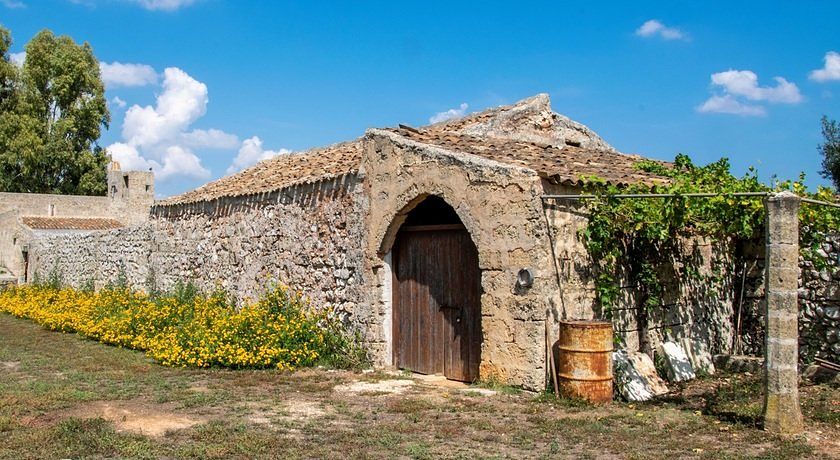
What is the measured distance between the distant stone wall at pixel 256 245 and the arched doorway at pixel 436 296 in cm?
77

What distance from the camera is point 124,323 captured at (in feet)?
43.3

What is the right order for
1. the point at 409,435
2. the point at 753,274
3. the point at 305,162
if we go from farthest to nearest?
the point at 305,162
the point at 753,274
the point at 409,435

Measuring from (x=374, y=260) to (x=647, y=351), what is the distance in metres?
3.88

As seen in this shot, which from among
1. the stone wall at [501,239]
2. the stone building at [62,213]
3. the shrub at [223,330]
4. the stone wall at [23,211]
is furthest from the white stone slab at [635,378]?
the stone wall at [23,211]

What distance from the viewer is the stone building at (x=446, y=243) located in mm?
8445

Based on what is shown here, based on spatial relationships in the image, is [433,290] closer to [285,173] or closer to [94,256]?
[285,173]

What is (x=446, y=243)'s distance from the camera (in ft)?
31.8

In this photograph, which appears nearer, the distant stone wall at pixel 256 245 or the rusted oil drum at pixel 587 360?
the rusted oil drum at pixel 587 360

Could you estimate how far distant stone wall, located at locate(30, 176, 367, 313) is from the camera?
11.0m

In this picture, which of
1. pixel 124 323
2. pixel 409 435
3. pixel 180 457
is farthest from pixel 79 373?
pixel 409 435

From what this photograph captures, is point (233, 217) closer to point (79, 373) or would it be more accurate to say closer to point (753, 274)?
point (79, 373)

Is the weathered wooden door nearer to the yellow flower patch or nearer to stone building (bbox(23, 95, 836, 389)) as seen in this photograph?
stone building (bbox(23, 95, 836, 389))

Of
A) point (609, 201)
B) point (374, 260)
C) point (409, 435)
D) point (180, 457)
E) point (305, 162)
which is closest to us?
point (180, 457)

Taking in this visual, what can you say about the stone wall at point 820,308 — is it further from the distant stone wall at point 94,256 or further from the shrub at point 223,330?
the distant stone wall at point 94,256
